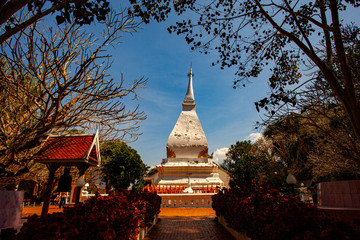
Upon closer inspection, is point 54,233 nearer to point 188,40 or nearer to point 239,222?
point 239,222

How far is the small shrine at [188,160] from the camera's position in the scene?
21.2m

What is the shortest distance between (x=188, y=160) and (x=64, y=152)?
16087mm

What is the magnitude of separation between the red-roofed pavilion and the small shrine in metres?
9.29

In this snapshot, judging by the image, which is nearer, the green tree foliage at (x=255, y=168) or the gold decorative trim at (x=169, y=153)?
the green tree foliage at (x=255, y=168)

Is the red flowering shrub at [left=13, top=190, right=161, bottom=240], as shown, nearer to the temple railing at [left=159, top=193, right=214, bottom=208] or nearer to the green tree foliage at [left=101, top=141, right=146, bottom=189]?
the temple railing at [left=159, top=193, right=214, bottom=208]

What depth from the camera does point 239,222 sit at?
6312 mm

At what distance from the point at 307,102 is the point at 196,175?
14615mm

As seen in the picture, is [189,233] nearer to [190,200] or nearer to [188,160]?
[190,200]

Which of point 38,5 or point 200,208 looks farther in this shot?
point 200,208

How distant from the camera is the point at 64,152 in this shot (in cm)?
932

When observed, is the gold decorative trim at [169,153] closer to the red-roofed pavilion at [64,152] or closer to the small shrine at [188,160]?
the small shrine at [188,160]

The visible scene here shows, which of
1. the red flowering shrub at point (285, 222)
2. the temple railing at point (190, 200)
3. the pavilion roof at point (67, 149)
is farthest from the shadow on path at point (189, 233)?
the temple railing at point (190, 200)

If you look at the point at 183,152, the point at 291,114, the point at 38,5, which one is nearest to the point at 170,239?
the point at 291,114

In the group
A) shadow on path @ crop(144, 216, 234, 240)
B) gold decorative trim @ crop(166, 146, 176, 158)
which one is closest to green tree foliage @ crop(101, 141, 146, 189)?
gold decorative trim @ crop(166, 146, 176, 158)
